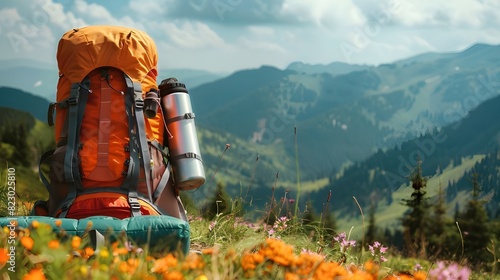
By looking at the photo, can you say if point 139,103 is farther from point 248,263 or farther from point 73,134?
point 248,263

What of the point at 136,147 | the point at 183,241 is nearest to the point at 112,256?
the point at 183,241

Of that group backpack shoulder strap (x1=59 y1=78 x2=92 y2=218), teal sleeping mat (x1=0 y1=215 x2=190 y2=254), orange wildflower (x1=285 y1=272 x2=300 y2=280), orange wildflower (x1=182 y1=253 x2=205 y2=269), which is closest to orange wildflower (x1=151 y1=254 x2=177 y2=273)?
orange wildflower (x1=182 y1=253 x2=205 y2=269)

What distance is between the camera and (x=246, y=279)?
3152mm

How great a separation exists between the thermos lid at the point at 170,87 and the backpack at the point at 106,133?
17 centimetres

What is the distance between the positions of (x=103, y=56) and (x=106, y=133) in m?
0.77

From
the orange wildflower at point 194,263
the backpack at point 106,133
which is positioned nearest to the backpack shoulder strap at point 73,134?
the backpack at point 106,133

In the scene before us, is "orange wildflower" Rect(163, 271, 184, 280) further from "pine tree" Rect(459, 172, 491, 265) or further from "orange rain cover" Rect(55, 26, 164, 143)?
"pine tree" Rect(459, 172, 491, 265)

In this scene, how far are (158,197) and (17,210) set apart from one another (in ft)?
6.47

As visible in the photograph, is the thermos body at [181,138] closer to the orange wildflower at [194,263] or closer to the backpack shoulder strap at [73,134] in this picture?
the backpack shoulder strap at [73,134]

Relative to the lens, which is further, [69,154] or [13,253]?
[69,154]

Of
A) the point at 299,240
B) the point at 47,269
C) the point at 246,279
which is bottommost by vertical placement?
the point at 299,240

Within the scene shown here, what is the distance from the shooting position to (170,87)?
6680 mm

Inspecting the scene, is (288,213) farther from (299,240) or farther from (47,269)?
(47,269)

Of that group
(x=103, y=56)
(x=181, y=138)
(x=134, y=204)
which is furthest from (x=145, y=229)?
(x=103, y=56)
